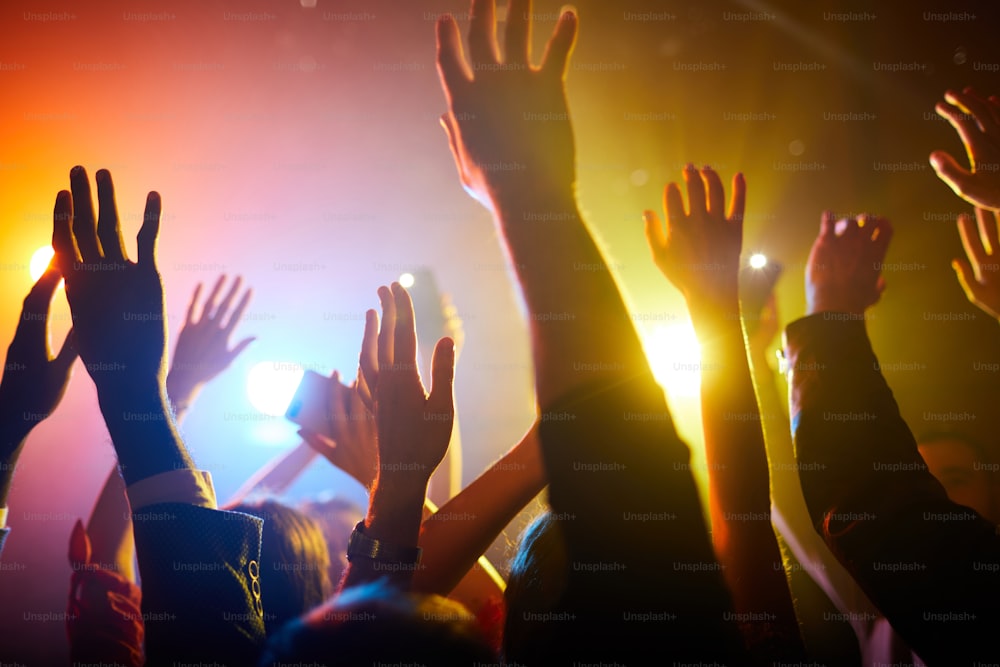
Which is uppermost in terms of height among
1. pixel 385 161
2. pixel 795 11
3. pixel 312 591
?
pixel 795 11

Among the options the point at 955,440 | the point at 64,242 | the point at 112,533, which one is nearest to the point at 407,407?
the point at 64,242

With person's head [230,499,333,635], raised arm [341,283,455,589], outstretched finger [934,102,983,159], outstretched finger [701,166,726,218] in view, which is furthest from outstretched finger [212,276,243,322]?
outstretched finger [934,102,983,159]

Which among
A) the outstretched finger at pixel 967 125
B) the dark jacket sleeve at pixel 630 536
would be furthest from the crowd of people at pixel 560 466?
the outstretched finger at pixel 967 125

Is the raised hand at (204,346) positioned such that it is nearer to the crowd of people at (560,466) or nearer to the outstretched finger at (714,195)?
the crowd of people at (560,466)

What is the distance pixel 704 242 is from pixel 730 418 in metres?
0.40

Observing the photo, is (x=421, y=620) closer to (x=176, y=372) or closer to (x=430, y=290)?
(x=176, y=372)

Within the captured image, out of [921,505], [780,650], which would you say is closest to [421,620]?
[780,650]

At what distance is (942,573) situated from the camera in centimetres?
72

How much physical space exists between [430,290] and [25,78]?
295 centimetres

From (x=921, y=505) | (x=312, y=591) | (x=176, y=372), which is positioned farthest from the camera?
(x=176, y=372)

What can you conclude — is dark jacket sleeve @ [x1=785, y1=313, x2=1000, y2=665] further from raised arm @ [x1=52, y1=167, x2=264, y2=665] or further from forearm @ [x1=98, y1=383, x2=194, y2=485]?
forearm @ [x1=98, y1=383, x2=194, y2=485]

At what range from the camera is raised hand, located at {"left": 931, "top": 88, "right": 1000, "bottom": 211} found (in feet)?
4.95

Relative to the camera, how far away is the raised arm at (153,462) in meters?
0.81

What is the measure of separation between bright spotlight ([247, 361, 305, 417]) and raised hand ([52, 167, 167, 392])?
103 inches
